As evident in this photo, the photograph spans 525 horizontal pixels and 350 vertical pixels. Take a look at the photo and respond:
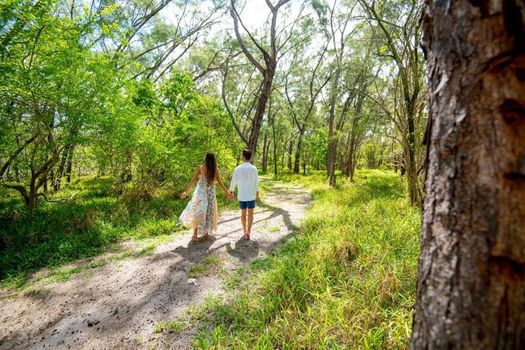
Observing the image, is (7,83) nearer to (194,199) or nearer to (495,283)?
(194,199)

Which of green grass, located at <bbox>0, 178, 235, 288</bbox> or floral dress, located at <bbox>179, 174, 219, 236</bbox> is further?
floral dress, located at <bbox>179, 174, 219, 236</bbox>

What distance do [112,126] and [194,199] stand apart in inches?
158

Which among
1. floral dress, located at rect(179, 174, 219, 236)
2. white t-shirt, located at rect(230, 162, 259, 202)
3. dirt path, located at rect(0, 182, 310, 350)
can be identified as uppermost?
white t-shirt, located at rect(230, 162, 259, 202)

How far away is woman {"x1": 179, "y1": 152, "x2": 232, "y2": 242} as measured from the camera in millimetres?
5828

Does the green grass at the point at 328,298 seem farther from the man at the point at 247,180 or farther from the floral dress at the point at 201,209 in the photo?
the floral dress at the point at 201,209

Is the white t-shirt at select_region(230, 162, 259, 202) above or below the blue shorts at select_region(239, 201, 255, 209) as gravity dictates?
above

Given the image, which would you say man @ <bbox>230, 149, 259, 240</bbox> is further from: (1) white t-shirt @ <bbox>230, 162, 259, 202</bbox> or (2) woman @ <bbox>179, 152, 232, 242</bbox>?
(2) woman @ <bbox>179, 152, 232, 242</bbox>

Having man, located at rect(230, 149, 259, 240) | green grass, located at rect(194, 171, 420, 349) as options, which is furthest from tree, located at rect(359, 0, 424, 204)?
man, located at rect(230, 149, 259, 240)

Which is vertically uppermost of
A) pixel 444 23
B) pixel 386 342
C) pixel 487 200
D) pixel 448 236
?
pixel 444 23

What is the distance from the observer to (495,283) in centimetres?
92

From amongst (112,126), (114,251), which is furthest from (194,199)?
(112,126)

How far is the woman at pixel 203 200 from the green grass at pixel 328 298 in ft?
6.15

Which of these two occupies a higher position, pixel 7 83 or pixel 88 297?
pixel 7 83

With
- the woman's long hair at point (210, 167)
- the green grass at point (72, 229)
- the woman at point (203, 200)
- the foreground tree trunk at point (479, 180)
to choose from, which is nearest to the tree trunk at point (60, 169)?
the green grass at point (72, 229)
